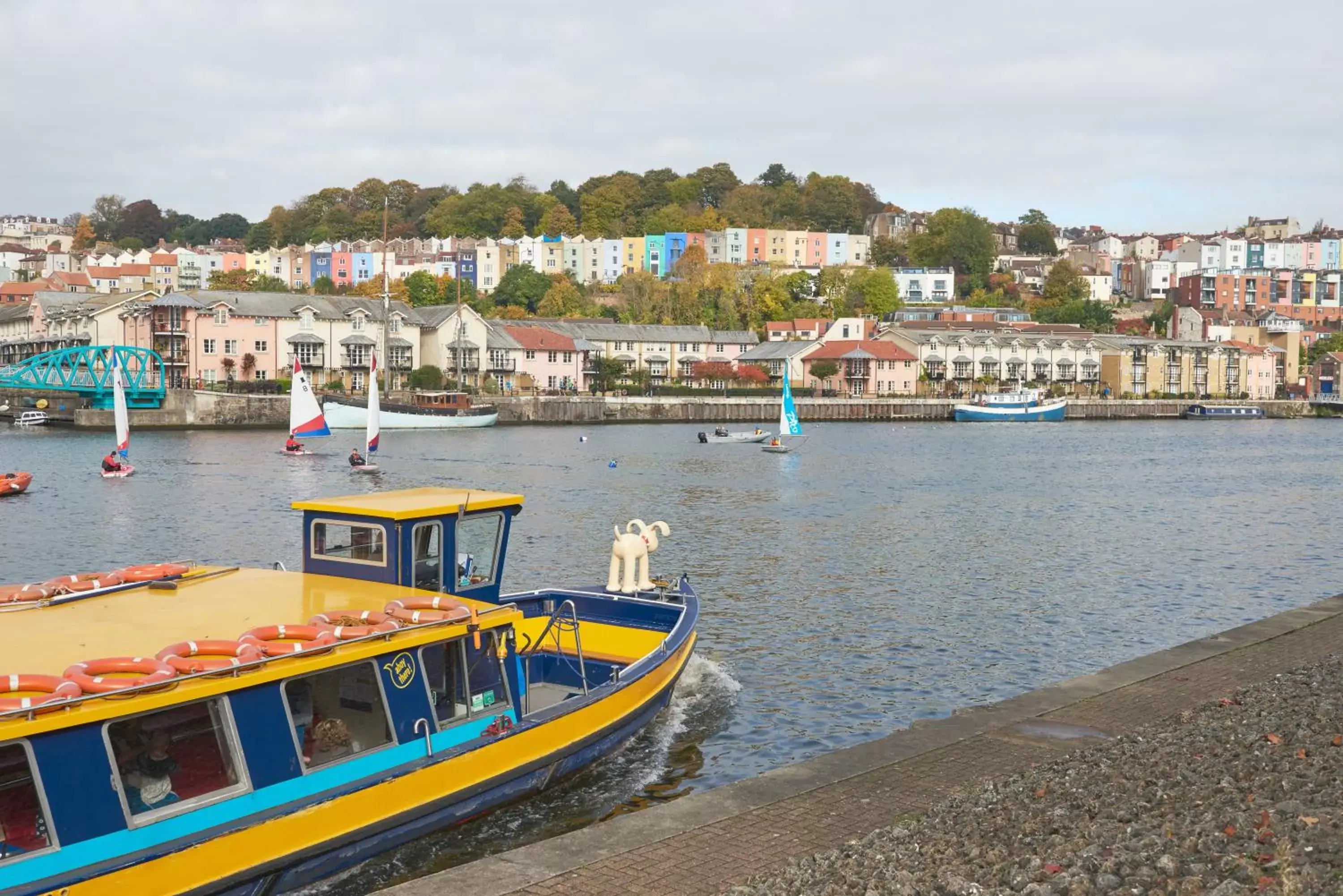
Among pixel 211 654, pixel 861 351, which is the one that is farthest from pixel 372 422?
pixel 861 351

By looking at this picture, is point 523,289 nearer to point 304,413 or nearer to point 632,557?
point 304,413

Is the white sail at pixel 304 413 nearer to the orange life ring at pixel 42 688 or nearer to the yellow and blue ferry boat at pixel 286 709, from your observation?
the yellow and blue ferry boat at pixel 286 709

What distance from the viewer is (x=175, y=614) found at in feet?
44.0

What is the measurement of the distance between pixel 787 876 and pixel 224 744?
5.53m

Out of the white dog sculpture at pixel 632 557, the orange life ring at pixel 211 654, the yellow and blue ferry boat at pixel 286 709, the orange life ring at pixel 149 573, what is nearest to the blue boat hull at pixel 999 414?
the white dog sculpture at pixel 632 557

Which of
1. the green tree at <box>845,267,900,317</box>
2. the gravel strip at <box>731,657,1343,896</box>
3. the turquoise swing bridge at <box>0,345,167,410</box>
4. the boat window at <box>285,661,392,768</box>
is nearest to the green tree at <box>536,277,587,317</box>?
the green tree at <box>845,267,900,317</box>

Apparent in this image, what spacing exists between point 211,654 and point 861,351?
13526cm

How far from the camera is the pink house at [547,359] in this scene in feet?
A: 436

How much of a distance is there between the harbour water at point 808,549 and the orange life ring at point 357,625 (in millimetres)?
2474

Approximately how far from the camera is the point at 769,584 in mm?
31531

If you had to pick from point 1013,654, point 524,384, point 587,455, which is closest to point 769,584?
point 1013,654

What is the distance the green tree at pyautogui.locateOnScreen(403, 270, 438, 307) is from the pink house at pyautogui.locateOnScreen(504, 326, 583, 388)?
39458 millimetres

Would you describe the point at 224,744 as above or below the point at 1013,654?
above

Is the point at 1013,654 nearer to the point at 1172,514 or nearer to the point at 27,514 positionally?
the point at 1172,514
